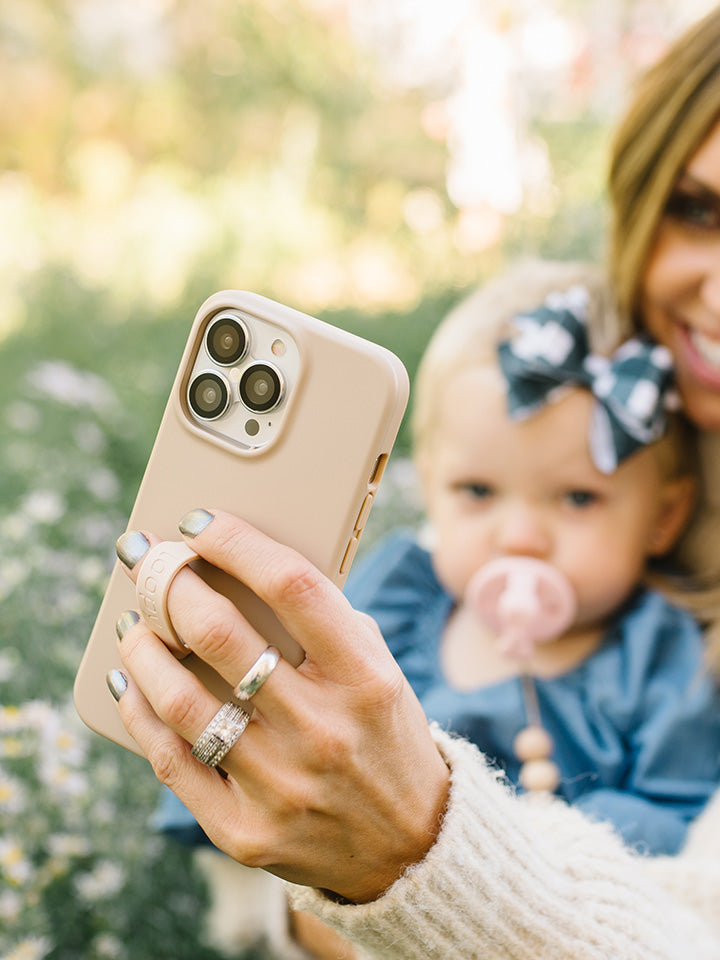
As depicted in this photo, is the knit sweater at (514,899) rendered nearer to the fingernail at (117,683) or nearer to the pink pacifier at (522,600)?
the fingernail at (117,683)

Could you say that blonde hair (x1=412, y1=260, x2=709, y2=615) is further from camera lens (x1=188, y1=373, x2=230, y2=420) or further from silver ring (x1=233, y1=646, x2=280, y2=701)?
silver ring (x1=233, y1=646, x2=280, y2=701)

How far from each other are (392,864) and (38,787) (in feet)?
3.09

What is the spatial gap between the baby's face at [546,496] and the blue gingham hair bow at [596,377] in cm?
3

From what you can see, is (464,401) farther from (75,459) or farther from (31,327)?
(31,327)

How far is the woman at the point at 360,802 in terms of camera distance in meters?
0.71

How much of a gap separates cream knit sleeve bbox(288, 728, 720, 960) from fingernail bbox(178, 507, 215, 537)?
31 cm

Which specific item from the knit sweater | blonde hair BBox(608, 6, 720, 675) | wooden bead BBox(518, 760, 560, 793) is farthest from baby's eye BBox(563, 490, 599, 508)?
the knit sweater

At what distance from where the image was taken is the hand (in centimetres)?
71

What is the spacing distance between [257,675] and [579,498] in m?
0.83

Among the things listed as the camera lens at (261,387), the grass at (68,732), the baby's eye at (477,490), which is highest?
the camera lens at (261,387)

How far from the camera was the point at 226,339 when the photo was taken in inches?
32.3

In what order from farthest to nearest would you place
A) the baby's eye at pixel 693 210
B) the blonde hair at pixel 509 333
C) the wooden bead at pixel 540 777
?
the blonde hair at pixel 509 333, the baby's eye at pixel 693 210, the wooden bead at pixel 540 777

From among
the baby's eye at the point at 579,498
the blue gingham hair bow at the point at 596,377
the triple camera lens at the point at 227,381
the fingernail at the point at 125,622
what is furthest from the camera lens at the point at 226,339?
the baby's eye at the point at 579,498

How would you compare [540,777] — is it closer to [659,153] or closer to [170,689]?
[170,689]
